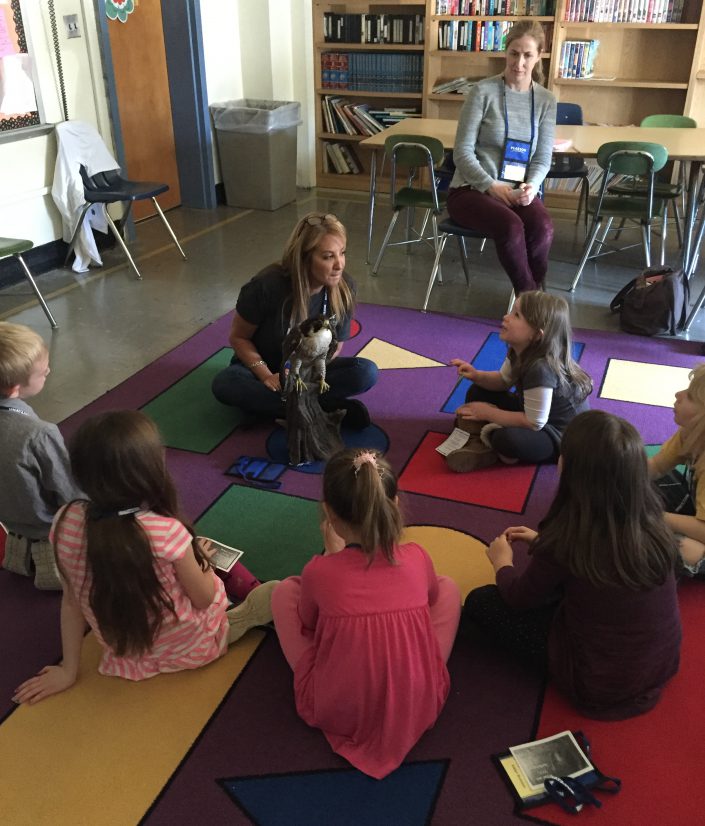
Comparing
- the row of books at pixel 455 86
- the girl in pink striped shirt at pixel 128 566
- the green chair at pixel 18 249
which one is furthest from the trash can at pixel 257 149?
the girl in pink striped shirt at pixel 128 566

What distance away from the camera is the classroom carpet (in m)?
1.51

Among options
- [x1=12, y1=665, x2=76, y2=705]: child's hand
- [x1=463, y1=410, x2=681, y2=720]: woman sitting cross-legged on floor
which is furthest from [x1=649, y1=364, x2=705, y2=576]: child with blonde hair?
[x1=12, y1=665, x2=76, y2=705]: child's hand

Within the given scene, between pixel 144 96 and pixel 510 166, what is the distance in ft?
9.57

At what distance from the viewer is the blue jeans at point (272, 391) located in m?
2.77

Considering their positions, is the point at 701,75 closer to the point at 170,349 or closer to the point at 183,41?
the point at 183,41

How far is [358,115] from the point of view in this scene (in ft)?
19.4

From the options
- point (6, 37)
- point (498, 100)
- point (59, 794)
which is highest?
point (6, 37)

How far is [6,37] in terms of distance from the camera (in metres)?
3.88

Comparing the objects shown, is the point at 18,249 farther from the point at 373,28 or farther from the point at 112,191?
the point at 373,28

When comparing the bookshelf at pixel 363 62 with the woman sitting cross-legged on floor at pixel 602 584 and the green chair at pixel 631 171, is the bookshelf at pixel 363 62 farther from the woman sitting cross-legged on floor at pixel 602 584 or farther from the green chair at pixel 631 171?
the woman sitting cross-legged on floor at pixel 602 584

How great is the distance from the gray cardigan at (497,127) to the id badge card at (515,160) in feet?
0.08

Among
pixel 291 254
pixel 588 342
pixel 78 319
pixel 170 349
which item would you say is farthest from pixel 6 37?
pixel 588 342

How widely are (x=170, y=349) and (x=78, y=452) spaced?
214cm

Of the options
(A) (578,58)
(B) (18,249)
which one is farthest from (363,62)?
(B) (18,249)
